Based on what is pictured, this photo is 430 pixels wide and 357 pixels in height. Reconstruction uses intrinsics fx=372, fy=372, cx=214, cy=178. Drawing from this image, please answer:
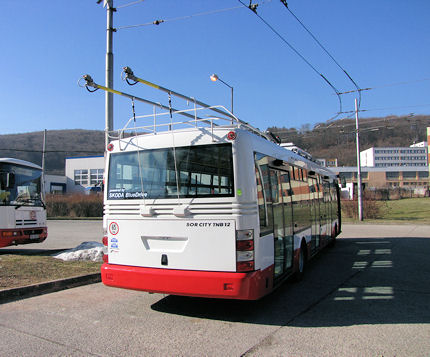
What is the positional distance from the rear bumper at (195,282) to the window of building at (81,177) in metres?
69.7

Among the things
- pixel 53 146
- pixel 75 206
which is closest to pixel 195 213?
pixel 75 206

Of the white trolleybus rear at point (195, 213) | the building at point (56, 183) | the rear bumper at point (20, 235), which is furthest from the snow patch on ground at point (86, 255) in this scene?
the building at point (56, 183)

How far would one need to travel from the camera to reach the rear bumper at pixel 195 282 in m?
4.91

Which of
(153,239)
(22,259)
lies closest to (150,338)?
(153,239)

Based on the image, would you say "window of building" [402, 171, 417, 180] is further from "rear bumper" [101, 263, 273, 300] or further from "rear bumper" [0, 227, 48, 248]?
"rear bumper" [101, 263, 273, 300]

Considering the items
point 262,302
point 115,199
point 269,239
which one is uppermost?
point 115,199

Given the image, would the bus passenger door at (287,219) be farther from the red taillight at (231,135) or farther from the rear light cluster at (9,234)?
the rear light cluster at (9,234)

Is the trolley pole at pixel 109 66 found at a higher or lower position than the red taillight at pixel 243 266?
higher

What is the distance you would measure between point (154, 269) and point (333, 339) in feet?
8.40

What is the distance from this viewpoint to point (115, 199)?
236 inches

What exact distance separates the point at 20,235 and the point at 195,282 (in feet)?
26.5

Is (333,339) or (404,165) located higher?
(404,165)

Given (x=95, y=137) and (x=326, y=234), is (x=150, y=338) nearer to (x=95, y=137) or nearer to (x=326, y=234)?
(x=326, y=234)

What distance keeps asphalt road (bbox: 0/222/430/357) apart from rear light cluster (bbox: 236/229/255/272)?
81cm
